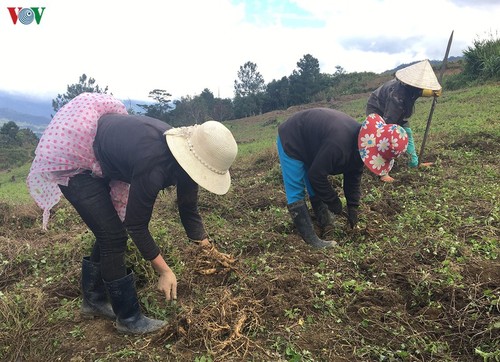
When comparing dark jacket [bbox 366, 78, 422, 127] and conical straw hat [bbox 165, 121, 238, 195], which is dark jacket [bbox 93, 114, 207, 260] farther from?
dark jacket [bbox 366, 78, 422, 127]

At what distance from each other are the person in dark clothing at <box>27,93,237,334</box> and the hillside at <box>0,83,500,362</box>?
332 mm

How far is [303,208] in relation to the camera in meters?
3.33

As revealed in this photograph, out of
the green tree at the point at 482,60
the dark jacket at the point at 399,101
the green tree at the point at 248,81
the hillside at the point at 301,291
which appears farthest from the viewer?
the green tree at the point at 248,81

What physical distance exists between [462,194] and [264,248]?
2192 mm

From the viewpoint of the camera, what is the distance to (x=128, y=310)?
2314mm

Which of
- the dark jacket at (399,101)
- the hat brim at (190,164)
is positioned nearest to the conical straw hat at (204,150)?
the hat brim at (190,164)

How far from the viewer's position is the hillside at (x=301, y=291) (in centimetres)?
209

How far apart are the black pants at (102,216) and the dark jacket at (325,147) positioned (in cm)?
148

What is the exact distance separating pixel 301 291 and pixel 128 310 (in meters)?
1.10

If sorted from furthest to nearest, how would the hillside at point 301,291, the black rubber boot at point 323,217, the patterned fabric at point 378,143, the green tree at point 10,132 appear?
the green tree at point 10,132 < the black rubber boot at point 323,217 < the patterned fabric at point 378,143 < the hillside at point 301,291

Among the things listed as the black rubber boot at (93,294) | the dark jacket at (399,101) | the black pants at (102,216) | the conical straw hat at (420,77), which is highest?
the conical straw hat at (420,77)

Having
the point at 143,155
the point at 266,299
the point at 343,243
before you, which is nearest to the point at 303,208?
the point at 343,243

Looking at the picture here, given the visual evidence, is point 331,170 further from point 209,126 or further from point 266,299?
point 209,126

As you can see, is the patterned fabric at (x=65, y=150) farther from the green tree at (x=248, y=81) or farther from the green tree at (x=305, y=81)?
the green tree at (x=248, y=81)
